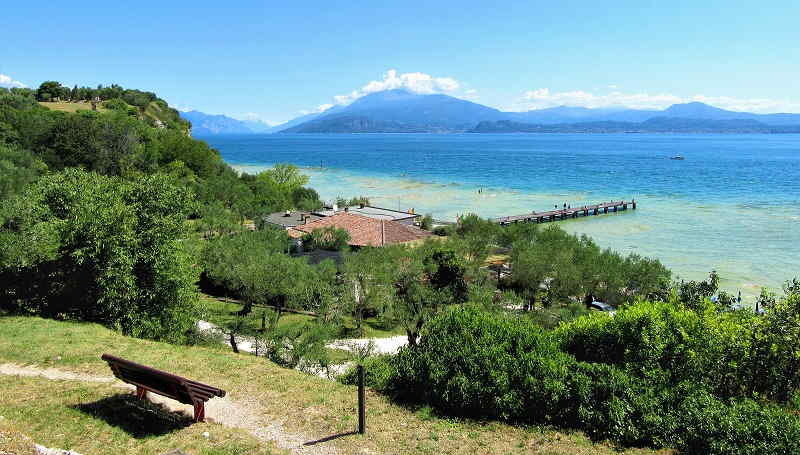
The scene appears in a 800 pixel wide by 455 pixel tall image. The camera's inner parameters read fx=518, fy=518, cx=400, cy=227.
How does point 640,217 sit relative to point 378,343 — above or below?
above

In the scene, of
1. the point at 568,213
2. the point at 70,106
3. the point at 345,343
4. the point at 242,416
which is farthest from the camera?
the point at 70,106

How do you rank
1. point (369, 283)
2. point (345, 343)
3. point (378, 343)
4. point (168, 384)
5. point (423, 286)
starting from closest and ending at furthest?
point (168, 384), point (345, 343), point (378, 343), point (423, 286), point (369, 283)

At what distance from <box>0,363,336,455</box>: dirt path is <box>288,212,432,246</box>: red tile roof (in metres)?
25.0

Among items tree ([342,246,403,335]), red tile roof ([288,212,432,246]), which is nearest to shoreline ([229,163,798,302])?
red tile roof ([288,212,432,246])

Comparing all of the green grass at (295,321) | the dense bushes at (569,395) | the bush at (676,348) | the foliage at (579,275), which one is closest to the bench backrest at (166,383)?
the dense bushes at (569,395)

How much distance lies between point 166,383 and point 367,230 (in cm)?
2950

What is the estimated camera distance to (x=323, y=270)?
2577 centimetres

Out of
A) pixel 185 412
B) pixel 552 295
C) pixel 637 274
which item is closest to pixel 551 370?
pixel 185 412

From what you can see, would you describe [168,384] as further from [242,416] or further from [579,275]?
[579,275]

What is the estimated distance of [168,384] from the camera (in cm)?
843

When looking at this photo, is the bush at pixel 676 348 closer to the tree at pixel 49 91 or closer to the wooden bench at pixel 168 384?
the wooden bench at pixel 168 384

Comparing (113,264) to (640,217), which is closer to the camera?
(113,264)

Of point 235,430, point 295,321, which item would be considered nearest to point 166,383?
point 235,430

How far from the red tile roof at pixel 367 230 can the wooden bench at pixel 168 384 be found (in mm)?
26447
